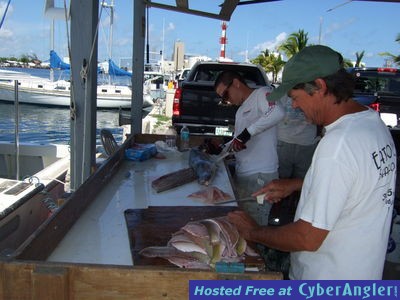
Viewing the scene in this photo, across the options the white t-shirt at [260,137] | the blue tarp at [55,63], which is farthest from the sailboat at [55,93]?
the white t-shirt at [260,137]

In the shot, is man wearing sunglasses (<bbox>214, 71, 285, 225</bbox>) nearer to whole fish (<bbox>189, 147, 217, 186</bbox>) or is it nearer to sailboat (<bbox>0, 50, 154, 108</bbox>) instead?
whole fish (<bbox>189, 147, 217, 186</bbox>)

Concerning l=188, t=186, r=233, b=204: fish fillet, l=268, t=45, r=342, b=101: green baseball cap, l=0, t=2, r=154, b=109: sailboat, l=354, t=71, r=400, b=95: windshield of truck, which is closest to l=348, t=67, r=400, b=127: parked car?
l=354, t=71, r=400, b=95: windshield of truck

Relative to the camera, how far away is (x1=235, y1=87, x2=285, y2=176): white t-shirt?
3.66 meters

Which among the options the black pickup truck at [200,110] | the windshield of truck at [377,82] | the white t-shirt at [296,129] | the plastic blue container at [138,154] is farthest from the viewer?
the windshield of truck at [377,82]

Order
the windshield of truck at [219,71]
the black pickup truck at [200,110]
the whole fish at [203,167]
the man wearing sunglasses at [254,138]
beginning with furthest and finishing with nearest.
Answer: the windshield of truck at [219,71]
the black pickup truck at [200,110]
the man wearing sunglasses at [254,138]
the whole fish at [203,167]

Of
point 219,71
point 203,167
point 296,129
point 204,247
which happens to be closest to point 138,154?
point 203,167

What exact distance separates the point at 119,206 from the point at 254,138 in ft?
4.93

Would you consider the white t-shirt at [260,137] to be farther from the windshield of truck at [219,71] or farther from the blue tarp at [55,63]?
the blue tarp at [55,63]

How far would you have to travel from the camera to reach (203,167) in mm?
3635

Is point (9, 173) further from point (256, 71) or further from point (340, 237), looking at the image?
point (340, 237)

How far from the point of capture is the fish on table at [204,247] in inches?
76.0

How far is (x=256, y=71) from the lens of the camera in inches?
356

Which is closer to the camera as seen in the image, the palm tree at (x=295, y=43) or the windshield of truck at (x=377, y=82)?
the windshield of truck at (x=377, y=82)

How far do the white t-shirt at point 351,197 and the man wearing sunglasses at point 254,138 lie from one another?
171 centimetres
